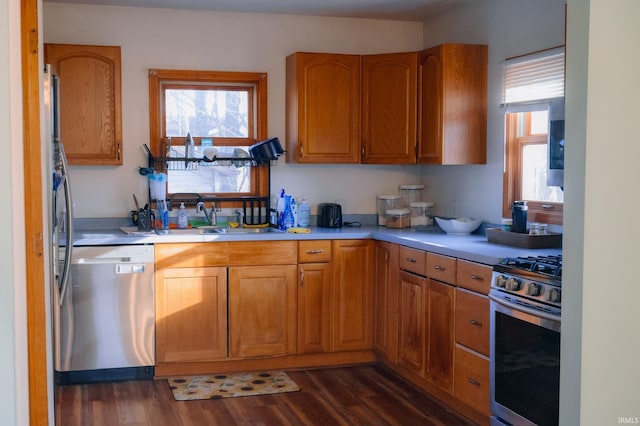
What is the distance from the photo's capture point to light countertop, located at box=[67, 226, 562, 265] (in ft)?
13.2

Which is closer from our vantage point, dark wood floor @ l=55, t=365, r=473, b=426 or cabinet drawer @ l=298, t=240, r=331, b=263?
dark wood floor @ l=55, t=365, r=473, b=426

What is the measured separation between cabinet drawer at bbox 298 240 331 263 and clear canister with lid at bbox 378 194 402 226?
0.75 metres

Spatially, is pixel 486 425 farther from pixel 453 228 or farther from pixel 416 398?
pixel 453 228

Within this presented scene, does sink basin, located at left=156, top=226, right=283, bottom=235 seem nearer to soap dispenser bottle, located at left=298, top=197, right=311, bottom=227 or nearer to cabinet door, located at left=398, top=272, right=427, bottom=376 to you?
soap dispenser bottle, located at left=298, top=197, right=311, bottom=227

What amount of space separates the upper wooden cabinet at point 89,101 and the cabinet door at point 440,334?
2.29 metres

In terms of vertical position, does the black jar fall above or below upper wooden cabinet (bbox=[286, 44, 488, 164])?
below

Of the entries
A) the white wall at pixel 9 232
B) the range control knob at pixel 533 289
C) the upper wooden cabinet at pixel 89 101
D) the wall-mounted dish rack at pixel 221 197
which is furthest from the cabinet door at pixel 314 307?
the white wall at pixel 9 232

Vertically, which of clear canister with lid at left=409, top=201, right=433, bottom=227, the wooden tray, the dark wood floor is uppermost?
clear canister with lid at left=409, top=201, right=433, bottom=227

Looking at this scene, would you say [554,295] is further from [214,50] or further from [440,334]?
[214,50]

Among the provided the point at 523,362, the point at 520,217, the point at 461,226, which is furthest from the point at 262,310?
the point at 523,362

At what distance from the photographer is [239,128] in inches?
220

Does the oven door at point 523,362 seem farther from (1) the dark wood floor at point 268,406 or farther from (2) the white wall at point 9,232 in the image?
(2) the white wall at point 9,232

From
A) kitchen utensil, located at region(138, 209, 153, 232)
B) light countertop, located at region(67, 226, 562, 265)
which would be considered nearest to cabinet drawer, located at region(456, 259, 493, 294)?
light countertop, located at region(67, 226, 562, 265)

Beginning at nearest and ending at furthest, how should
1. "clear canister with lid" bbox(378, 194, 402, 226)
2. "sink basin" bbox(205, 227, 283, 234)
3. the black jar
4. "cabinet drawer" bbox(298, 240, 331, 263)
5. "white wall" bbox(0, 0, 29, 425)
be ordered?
"white wall" bbox(0, 0, 29, 425)
the black jar
"cabinet drawer" bbox(298, 240, 331, 263)
"sink basin" bbox(205, 227, 283, 234)
"clear canister with lid" bbox(378, 194, 402, 226)
